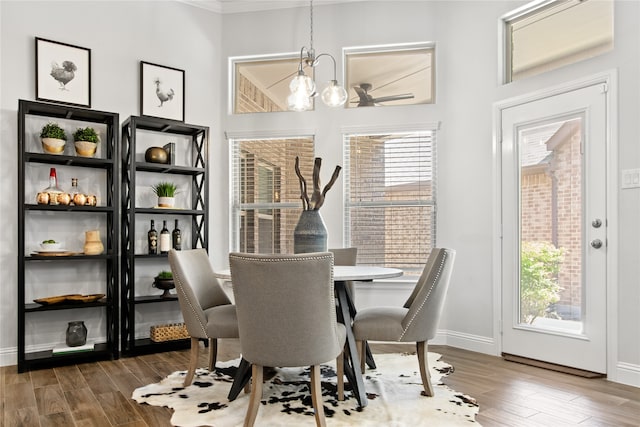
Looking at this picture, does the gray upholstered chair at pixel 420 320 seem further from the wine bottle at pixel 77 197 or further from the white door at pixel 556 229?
the wine bottle at pixel 77 197

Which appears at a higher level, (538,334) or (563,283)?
(563,283)

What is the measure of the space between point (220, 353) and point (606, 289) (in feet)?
9.52

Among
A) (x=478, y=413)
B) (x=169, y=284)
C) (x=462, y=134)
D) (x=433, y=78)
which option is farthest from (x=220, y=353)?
(x=433, y=78)

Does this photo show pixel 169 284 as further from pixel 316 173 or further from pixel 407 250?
pixel 407 250

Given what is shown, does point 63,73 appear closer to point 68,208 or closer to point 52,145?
point 52,145

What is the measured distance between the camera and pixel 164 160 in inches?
165

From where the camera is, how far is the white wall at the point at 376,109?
123 inches

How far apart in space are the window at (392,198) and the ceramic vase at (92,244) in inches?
85.6

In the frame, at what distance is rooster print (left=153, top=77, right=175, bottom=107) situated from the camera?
4.39m

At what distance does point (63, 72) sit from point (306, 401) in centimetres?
321

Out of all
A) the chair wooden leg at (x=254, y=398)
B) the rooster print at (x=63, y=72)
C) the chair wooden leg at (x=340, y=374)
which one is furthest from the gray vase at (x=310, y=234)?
the rooster print at (x=63, y=72)

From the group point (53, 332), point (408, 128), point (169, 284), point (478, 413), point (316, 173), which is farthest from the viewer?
point (408, 128)

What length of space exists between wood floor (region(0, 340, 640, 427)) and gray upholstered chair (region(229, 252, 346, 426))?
76 centimetres

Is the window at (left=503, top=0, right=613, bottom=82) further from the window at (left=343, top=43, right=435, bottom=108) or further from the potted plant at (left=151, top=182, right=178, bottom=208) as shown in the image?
the potted plant at (left=151, top=182, right=178, bottom=208)
